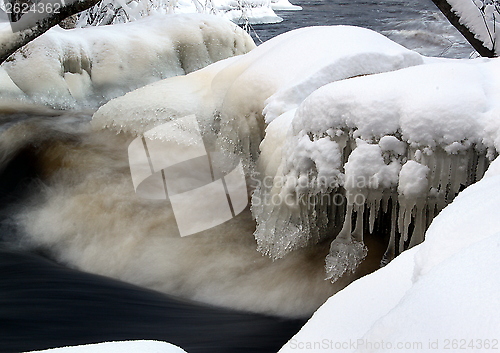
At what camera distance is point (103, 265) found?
3.85 m

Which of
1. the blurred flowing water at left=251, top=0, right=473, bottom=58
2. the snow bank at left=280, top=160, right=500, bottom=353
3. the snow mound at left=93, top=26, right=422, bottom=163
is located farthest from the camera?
the blurred flowing water at left=251, top=0, right=473, bottom=58

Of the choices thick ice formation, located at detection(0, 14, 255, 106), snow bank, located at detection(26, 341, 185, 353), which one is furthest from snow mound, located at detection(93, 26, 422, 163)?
snow bank, located at detection(26, 341, 185, 353)

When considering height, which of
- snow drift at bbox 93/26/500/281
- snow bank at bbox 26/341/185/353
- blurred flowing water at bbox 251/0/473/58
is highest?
snow bank at bbox 26/341/185/353

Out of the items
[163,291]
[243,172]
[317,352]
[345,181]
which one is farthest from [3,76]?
[317,352]

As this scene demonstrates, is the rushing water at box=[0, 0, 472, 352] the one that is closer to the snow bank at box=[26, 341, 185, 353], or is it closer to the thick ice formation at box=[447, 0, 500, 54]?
the snow bank at box=[26, 341, 185, 353]

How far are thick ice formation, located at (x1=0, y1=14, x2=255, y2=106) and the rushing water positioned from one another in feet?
1.97

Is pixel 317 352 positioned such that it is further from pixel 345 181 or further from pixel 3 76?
pixel 3 76

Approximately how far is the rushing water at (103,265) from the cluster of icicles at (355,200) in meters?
0.19

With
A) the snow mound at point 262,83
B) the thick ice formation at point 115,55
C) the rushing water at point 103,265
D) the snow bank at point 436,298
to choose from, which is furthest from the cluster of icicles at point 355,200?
the thick ice formation at point 115,55

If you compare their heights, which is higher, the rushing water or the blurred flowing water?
the rushing water

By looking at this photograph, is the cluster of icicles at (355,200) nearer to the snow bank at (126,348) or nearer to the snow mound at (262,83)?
the snow mound at (262,83)

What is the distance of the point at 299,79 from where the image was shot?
395 centimetres

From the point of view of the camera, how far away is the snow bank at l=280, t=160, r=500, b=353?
90 cm

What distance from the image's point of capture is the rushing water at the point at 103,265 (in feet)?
9.65
